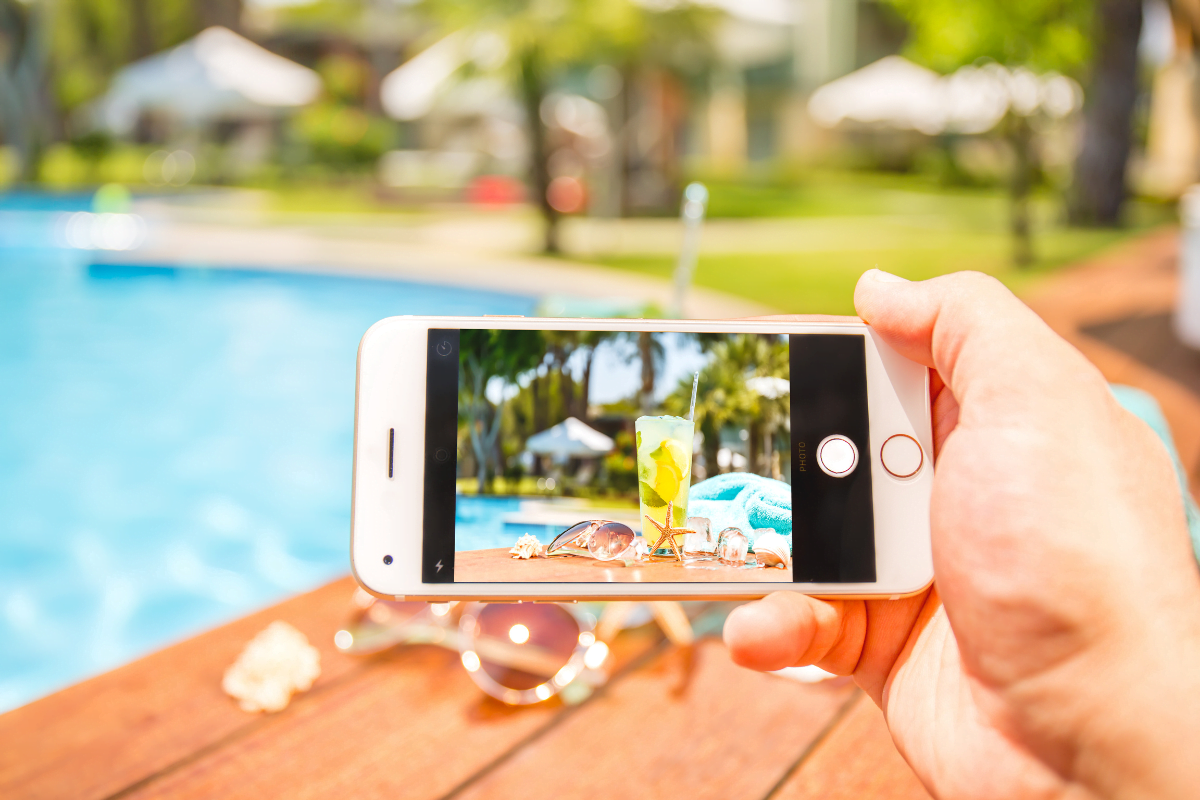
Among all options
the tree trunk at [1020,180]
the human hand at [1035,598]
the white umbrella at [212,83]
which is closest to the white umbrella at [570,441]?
the human hand at [1035,598]

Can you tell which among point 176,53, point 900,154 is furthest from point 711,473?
point 900,154

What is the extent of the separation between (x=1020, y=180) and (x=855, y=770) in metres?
8.45

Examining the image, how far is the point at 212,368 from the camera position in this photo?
6.98 metres

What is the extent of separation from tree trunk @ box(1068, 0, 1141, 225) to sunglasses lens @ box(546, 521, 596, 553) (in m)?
12.7

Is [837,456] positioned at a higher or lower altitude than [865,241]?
lower

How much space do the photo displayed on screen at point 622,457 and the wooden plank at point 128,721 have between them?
490mm

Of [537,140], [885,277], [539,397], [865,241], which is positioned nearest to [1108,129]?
[865,241]

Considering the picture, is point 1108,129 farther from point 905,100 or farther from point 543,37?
point 543,37

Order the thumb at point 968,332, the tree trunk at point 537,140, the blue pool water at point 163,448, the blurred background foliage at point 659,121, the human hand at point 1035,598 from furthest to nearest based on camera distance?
1. the tree trunk at point 537,140
2. the blurred background foliage at point 659,121
3. the blue pool water at point 163,448
4. the thumb at point 968,332
5. the human hand at point 1035,598

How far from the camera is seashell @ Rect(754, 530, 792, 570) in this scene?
1135 mm

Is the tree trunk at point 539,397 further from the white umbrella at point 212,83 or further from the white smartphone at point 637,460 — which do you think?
the white umbrella at point 212,83

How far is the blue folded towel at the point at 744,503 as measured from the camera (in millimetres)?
1146

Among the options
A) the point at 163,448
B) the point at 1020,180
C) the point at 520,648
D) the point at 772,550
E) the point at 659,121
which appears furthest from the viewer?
the point at 659,121

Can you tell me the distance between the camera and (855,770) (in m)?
1.22
